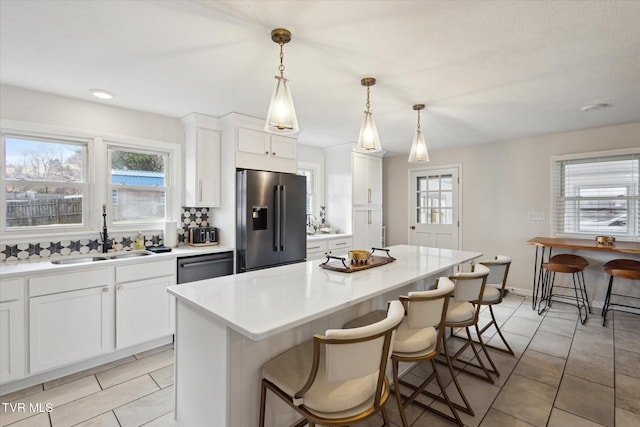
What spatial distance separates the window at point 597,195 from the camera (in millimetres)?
3875

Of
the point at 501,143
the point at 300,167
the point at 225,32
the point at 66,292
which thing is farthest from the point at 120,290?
the point at 501,143

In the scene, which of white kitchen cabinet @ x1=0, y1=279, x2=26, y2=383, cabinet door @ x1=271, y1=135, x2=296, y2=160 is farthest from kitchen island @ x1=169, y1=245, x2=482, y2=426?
cabinet door @ x1=271, y1=135, x2=296, y2=160

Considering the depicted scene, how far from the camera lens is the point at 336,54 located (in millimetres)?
2113

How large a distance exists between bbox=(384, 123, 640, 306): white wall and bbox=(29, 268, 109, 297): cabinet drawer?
500 cm

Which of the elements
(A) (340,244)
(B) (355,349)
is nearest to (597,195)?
(A) (340,244)

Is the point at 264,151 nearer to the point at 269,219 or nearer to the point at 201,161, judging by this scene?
the point at 201,161

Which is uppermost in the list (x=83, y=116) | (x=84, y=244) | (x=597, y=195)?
(x=83, y=116)

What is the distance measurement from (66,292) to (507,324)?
432cm

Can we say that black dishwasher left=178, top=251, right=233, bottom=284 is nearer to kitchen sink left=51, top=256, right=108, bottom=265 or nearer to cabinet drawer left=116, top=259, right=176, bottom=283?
cabinet drawer left=116, top=259, right=176, bottom=283

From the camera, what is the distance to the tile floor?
1944mm

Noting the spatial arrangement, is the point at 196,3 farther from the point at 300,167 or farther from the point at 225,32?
the point at 300,167

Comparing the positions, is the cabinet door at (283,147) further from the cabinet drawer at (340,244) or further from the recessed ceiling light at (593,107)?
the recessed ceiling light at (593,107)

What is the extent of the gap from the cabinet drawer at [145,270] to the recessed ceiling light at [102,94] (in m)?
1.57

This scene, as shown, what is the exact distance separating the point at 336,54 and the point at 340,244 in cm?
309
